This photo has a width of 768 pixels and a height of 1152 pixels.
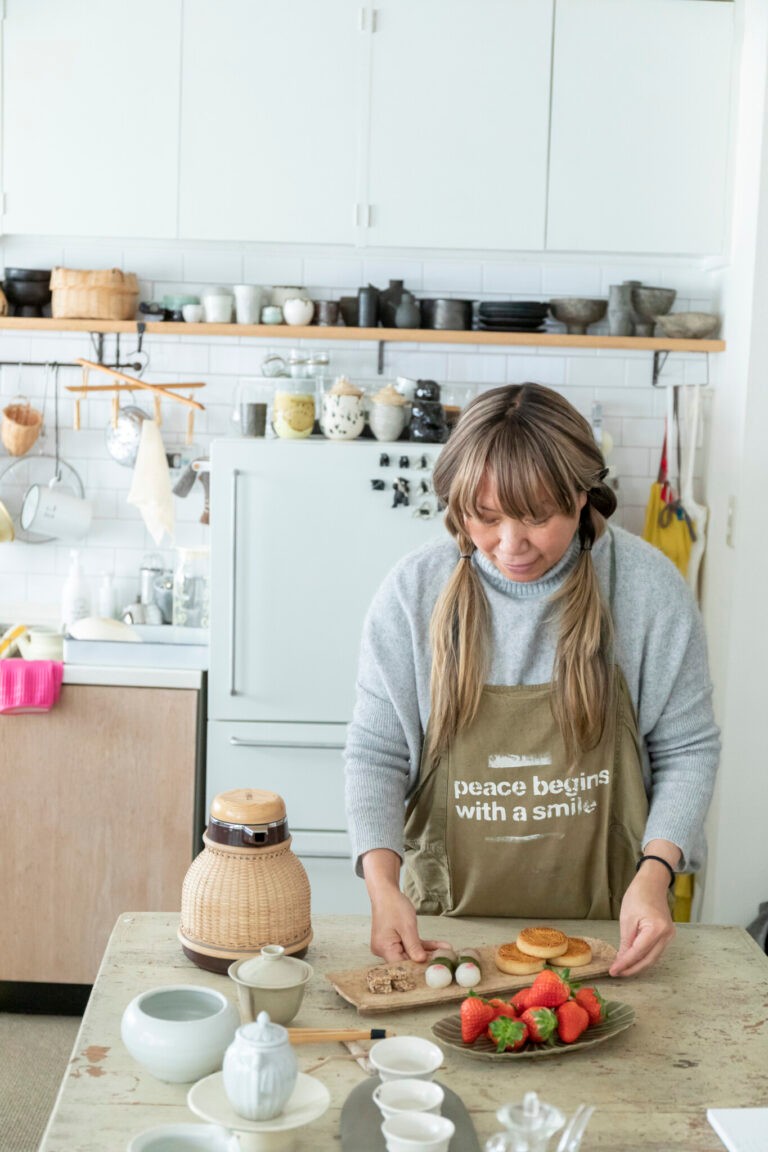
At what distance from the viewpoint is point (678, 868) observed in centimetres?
194

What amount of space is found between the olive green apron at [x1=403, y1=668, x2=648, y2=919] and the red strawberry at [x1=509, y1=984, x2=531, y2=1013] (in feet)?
1.44

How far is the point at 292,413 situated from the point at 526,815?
6.26ft

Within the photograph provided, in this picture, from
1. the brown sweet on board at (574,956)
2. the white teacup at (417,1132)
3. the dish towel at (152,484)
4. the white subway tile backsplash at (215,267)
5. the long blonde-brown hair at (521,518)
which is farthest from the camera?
the white subway tile backsplash at (215,267)

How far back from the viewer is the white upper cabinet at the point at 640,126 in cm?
375

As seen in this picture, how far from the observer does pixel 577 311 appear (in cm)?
400

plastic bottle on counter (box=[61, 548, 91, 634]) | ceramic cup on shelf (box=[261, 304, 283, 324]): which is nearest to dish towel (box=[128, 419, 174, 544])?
plastic bottle on counter (box=[61, 548, 91, 634])

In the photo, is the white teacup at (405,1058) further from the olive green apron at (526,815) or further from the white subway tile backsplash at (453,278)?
the white subway tile backsplash at (453,278)

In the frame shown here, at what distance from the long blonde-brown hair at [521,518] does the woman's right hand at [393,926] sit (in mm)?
242

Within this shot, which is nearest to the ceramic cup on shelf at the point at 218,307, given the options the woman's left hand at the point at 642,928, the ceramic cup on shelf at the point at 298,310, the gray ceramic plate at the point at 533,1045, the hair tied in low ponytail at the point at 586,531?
the ceramic cup on shelf at the point at 298,310

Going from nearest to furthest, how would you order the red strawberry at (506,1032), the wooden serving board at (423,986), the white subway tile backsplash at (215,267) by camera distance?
the red strawberry at (506,1032) < the wooden serving board at (423,986) < the white subway tile backsplash at (215,267)

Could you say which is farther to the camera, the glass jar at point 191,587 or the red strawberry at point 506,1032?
the glass jar at point 191,587

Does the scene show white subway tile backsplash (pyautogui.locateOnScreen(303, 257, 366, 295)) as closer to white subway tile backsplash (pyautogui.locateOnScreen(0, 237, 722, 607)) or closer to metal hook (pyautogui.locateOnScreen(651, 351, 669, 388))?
white subway tile backsplash (pyautogui.locateOnScreen(0, 237, 722, 607))

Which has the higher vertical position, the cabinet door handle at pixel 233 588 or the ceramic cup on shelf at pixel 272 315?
the ceramic cup on shelf at pixel 272 315

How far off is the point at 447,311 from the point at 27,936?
7.25 feet
